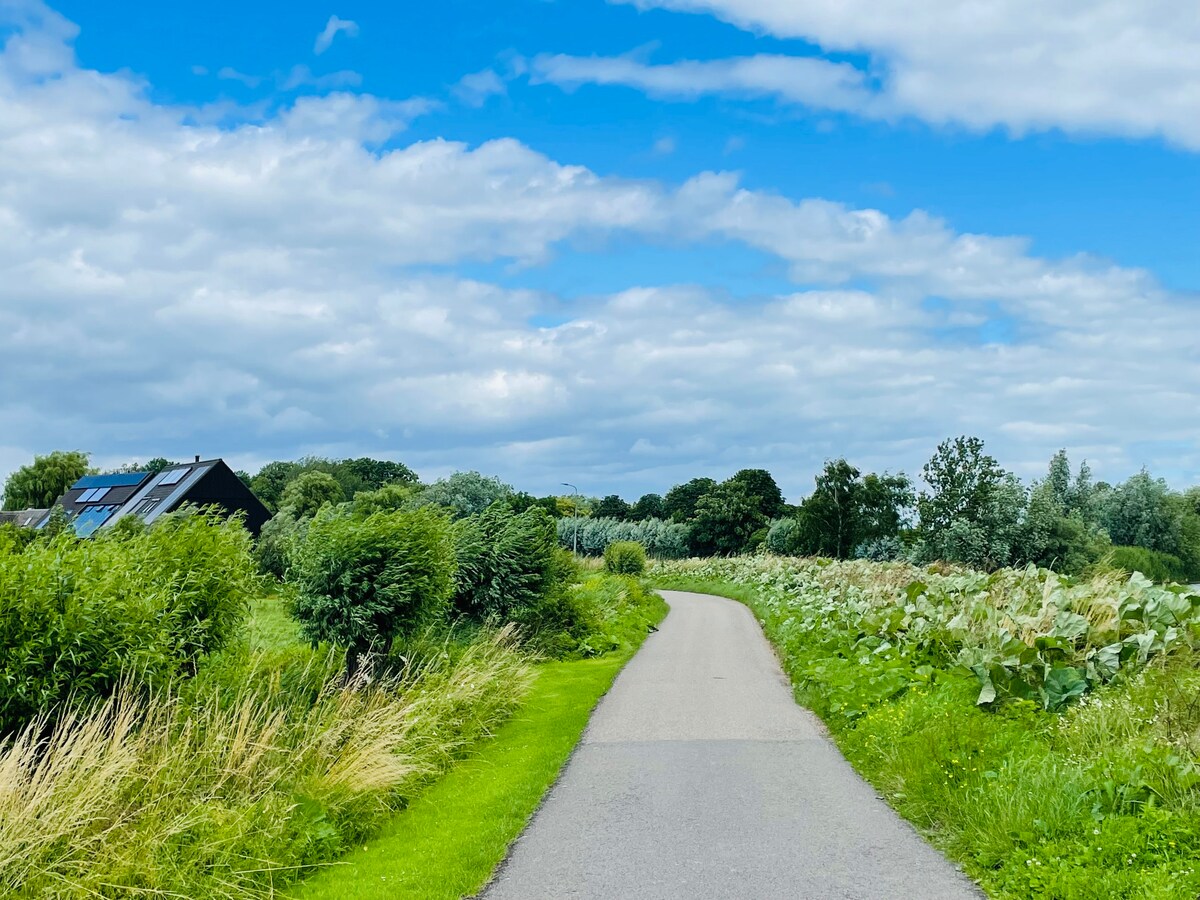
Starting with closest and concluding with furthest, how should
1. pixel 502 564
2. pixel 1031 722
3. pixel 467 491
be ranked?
1. pixel 1031 722
2. pixel 502 564
3. pixel 467 491

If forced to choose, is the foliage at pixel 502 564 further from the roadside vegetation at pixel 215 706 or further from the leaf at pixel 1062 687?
the leaf at pixel 1062 687

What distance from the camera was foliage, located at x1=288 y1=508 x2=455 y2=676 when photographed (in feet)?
56.2

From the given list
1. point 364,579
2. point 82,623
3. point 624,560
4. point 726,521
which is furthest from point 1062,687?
point 726,521

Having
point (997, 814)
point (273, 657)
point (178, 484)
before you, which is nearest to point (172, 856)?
point (997, 814)

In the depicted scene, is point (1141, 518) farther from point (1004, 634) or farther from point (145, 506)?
point (145, 506)

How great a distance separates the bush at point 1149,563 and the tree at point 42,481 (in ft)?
264

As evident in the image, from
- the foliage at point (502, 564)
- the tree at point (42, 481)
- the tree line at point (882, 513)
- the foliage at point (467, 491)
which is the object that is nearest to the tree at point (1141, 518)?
the tree line at point (882, 513)

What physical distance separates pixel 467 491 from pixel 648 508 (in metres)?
97.1

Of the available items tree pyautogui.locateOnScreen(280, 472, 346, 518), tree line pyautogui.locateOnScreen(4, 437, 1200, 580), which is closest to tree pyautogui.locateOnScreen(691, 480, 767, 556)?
tree line pyautogui.locateOnScreen(4, 437, 1200, 580)

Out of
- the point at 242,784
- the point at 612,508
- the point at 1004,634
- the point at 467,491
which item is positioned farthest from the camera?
the point at 612,508

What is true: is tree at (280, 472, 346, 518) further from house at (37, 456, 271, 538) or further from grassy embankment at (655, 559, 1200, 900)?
grassy embankment at (655, 559, 1200, 900)

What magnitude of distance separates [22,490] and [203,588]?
84921mm

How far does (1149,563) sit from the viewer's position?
5266cm

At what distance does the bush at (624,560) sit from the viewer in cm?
6084
